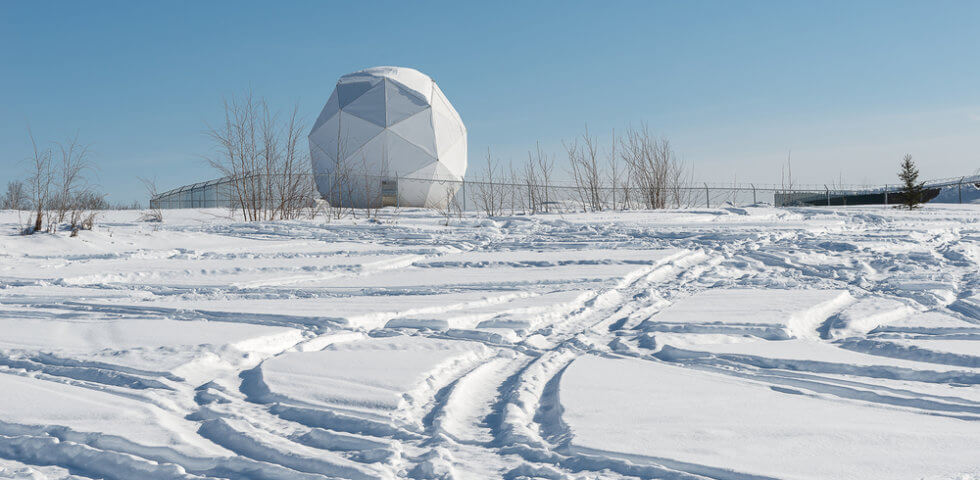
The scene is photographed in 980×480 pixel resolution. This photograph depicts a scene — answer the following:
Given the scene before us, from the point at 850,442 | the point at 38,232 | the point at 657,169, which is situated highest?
the point at 657,169

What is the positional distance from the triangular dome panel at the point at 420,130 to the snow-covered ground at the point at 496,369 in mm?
12240

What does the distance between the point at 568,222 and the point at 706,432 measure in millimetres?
7586

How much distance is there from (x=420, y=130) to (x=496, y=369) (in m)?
15.8

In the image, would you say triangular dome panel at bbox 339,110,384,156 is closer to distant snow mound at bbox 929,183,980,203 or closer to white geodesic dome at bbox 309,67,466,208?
white geodesic dome at bbox 309,67,466,208

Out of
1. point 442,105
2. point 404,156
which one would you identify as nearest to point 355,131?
point 404,156

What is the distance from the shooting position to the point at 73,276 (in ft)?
17.2

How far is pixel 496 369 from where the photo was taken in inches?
107

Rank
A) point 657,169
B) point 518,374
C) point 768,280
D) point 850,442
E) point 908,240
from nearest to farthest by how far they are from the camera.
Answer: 1. point 850,442
2. point 518,374
3. point 768,280
4. point 908,240
5. point 657,169

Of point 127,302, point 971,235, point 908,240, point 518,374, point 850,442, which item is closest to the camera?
point 850,442

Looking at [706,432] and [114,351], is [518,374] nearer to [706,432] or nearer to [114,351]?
[706,432]

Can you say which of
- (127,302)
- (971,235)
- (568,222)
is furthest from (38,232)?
(971,235)

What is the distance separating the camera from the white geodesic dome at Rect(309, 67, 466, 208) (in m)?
17.5

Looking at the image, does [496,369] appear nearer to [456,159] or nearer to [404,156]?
[404,156]

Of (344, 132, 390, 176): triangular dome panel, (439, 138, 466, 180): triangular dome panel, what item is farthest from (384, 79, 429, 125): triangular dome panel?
(439, 138, 466, 180): triangular dome panel
